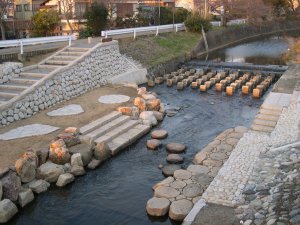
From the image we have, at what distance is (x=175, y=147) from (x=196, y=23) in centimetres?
2464

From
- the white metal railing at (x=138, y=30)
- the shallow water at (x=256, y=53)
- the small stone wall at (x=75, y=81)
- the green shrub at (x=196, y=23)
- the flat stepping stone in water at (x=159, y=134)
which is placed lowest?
the flat stepping stone in water at (x=159, y=134)

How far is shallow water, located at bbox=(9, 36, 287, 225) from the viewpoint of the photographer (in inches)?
328

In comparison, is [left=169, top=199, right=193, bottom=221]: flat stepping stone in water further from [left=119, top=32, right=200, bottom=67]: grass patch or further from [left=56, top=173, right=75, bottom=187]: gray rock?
[left=119, top=32, right=200, bottom=67]: grass patch

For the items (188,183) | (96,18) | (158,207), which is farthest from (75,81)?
(158,207)

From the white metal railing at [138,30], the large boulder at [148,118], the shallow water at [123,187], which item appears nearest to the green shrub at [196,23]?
the white metal railing at [138,30]

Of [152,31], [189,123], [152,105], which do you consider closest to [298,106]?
[189,123]

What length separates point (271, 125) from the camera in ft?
39.5

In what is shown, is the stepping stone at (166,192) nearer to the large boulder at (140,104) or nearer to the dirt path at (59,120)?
the dirt path at (59,120)

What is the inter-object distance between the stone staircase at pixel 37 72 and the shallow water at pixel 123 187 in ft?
17.8

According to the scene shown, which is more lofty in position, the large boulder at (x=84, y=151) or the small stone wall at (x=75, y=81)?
the small stone wall at (x=75, y=81)

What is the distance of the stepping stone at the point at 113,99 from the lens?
1586 centimetres

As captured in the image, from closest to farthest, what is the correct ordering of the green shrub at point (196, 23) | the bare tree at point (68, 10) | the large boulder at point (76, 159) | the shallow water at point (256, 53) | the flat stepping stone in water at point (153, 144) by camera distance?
the large boulder at point (76, 159), the flat stepping stone in water at point (153, 144), the bare tree at point (68, 10), the shallow water at point (256, 53), the green shrub at point (196, 23)

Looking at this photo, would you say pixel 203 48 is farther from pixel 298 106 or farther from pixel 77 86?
pixel 298 106

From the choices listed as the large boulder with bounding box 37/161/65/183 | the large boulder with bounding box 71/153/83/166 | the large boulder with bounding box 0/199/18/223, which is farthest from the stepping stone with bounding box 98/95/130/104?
the large boulder with bounding box 0/199/18/223
